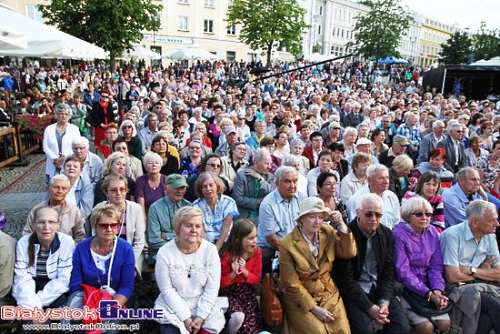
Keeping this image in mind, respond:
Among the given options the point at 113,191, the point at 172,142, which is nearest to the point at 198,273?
the point at 113,191

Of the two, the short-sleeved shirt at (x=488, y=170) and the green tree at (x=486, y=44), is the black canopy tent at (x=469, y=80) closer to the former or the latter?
the short-sleeved shirt at (x=488, y=170)

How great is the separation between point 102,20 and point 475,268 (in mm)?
23833

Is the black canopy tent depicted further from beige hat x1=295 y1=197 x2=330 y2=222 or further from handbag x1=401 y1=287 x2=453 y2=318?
beige hat x1=295 y1=197 x2=330 y2=222

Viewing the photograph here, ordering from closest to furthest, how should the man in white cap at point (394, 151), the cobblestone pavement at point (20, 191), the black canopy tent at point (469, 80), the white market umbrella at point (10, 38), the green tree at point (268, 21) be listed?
the white market umbrella at point (10, 38)
the cobblestone pavement at point (20, 191)
the man in white cap at point (394, 151)
the black canopy tent at point (469, 80)
the green tree at point (268, 21)

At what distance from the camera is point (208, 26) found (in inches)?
1773

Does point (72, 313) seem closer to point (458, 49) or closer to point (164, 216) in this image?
point (164, 216)

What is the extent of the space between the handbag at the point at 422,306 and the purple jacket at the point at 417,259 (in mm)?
61

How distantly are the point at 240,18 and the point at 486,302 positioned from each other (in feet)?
89.8

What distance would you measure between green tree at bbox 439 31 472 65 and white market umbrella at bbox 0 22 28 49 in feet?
139

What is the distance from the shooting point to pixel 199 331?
3.28 meters

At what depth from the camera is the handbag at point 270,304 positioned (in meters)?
3.43

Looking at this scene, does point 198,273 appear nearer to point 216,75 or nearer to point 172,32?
point 216,75

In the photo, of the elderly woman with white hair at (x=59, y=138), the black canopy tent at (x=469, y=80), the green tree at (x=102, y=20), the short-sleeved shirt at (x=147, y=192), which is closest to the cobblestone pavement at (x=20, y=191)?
the elderly woman with white hair at (x=59, y=138)

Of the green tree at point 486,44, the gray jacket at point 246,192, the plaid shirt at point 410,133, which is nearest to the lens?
the gray jacket at point 246,192
